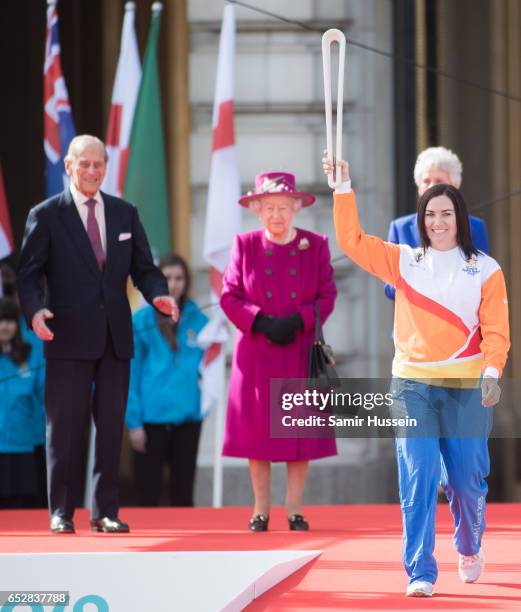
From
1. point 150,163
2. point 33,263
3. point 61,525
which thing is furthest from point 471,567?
point 150,163

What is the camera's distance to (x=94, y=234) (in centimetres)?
648

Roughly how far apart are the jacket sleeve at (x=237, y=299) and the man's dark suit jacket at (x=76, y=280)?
28 cm

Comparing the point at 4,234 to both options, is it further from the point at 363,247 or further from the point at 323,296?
the point at 363,247

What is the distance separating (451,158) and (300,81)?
9.77 feet

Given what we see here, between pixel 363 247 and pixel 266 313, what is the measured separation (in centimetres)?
166

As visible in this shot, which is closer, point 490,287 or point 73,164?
point 490,287

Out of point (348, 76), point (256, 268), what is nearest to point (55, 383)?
point (256, 268)

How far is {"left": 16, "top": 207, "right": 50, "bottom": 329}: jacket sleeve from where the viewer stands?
6.32m

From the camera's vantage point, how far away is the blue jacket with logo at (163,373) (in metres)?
7.88

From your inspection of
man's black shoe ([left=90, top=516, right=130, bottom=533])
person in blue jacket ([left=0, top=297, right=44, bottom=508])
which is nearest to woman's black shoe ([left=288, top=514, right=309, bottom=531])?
man's black shoe ([left=90, top=516, right=130, bottom=533])

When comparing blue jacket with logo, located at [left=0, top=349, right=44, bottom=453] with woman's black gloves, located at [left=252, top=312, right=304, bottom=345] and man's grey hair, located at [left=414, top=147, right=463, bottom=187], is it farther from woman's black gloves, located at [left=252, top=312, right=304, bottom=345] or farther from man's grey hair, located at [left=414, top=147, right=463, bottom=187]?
man's grey hair, located at [left=414, top=147, right=463, bottom=187]

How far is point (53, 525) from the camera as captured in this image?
632cm

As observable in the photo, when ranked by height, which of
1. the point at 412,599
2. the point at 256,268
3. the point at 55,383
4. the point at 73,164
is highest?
the point at 73,164

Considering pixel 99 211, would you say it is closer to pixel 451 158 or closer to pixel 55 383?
pixel 55 383
